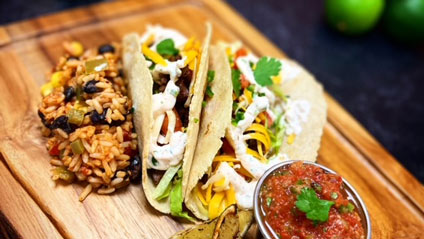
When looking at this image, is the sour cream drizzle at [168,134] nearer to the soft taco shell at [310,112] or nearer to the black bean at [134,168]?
the black bean at [134,168]

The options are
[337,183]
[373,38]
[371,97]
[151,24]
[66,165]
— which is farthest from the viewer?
[373,38]

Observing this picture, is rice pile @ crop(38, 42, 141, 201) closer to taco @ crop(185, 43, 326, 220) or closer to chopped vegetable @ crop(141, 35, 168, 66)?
chopped vegetable @ crop(141, 35, 168, 66)

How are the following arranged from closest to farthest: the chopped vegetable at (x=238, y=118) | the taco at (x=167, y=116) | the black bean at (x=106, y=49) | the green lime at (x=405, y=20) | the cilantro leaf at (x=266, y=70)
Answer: the taco at (x=167, y=116)
the chopped vegetable at (x=238, y=118)
the cilantro leaf at (x=266, y=70)
the black bean at (x=106, y=49)
the green lime at (x=405, y=20)

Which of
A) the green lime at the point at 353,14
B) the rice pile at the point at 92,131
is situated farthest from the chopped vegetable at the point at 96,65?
the green lime at the point at 353,14

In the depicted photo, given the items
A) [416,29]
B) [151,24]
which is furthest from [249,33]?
[416,29]

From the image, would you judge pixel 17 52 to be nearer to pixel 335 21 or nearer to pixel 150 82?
pixel 150 82

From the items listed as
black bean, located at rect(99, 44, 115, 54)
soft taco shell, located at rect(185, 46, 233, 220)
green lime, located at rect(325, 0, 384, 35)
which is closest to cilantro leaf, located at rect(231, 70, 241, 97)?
soft taco shell, located at rect(185, 46, 233, 220)
